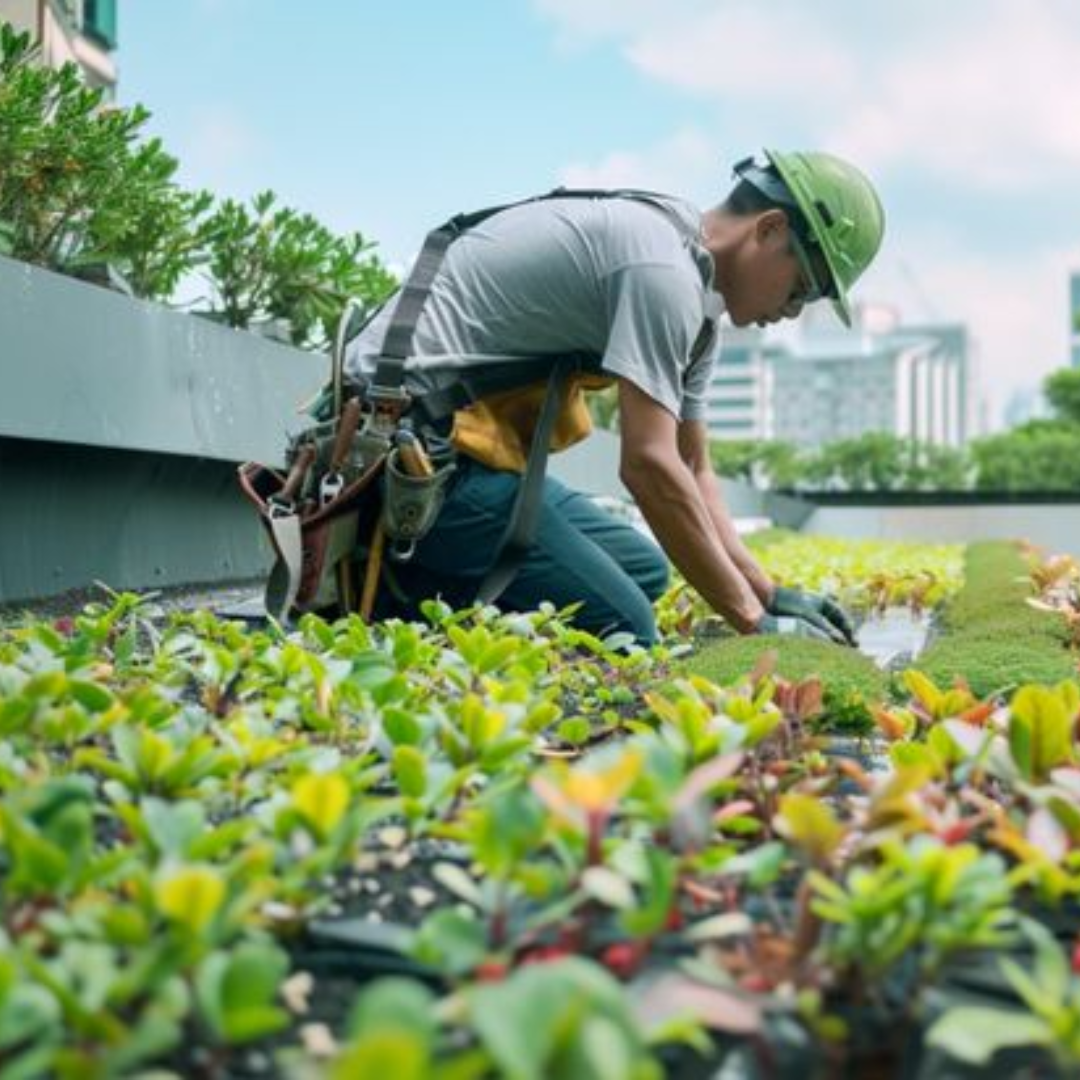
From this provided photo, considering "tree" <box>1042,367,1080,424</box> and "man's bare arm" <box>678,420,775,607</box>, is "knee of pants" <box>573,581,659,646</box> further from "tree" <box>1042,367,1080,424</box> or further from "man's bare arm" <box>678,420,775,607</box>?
"tree" <box>1042,367,1080,424</box>

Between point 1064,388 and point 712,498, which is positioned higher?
point 1064,388

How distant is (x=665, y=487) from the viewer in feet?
11.6

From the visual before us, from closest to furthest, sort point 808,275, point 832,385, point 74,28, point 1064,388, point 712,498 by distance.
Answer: point 808,275
point 712,498
point 74,28
point 1064,388
point 832,385

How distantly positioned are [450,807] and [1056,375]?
189ft

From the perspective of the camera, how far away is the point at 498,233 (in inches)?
155

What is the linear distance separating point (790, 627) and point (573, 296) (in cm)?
109

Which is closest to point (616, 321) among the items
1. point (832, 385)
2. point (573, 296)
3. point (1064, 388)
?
point (573, 296)

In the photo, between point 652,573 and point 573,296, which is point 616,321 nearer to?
point 573,296

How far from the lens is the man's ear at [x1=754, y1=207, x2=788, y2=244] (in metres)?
3.78

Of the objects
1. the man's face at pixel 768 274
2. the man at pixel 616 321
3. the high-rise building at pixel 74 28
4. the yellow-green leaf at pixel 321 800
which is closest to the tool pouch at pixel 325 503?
the man at pixel 616 321

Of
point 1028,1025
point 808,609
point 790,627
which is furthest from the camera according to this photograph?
point 808,609

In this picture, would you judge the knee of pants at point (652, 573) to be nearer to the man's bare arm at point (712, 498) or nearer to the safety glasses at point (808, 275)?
the man's bare arm at point (712, 498)

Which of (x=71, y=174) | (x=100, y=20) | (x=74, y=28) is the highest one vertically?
(x=100, y=20)

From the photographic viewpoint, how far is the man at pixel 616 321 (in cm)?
356
